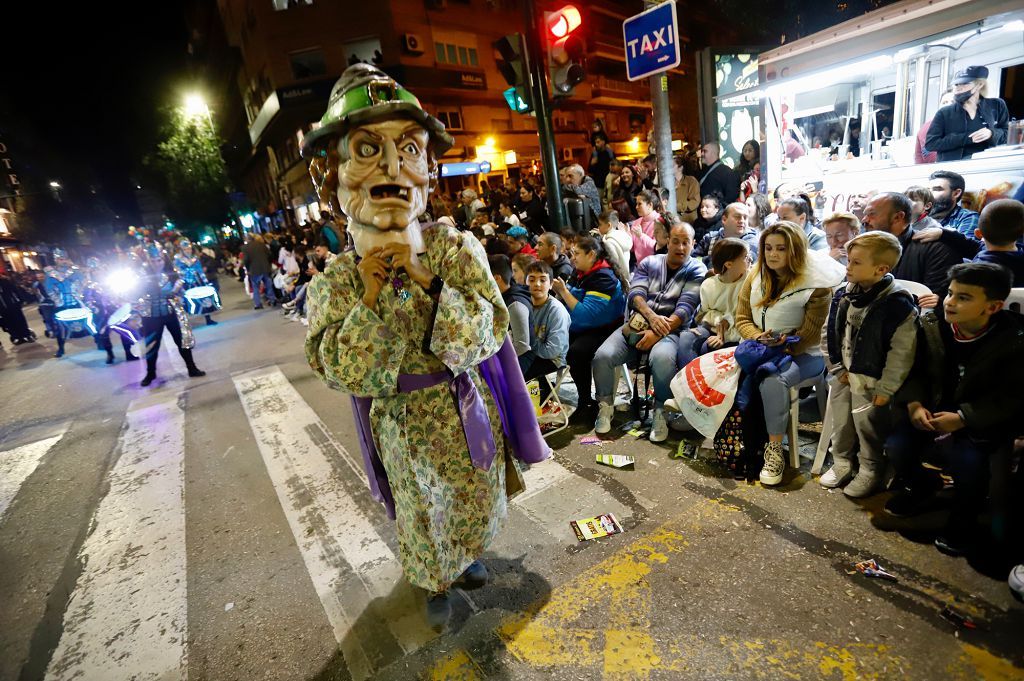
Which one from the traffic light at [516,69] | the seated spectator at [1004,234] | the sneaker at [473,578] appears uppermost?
the traffic light at [516,69]

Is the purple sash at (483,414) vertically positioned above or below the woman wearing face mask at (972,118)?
below

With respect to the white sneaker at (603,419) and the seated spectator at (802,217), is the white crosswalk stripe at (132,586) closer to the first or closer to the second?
the white sneaker at (603,419)

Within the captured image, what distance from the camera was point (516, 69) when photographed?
633 cm

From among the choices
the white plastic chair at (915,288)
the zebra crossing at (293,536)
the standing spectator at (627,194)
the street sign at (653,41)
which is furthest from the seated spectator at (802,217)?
the standing spectator at (627,194)

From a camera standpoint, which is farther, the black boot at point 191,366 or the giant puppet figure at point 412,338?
the black boot at point 191,366

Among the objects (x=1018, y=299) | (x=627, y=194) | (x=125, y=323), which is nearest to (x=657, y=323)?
(x=1018, y=299)

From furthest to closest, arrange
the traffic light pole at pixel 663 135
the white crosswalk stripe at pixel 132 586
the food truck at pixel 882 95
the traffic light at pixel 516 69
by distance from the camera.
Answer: the traffic light pole at pixel 663 135
the traffic light at pixel 516 69
the food truck at pixel 882 95
the white crosswalk stripe at pixel 132 586

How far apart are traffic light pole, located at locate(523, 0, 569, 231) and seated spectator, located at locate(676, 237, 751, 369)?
10.9 ft

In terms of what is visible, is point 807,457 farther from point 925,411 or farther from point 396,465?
point 396,465

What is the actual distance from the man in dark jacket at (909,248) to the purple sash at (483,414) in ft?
9.39

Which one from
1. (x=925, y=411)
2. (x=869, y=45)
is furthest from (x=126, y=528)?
(x=869, y=45)

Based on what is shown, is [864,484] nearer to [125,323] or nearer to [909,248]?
[909,248]

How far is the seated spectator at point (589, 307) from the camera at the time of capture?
4344 millimetres

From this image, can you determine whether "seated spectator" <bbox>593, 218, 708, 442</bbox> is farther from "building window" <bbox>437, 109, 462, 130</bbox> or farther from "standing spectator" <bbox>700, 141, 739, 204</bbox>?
"building window" <bbox>437, 109, 462, 130</bbox>
